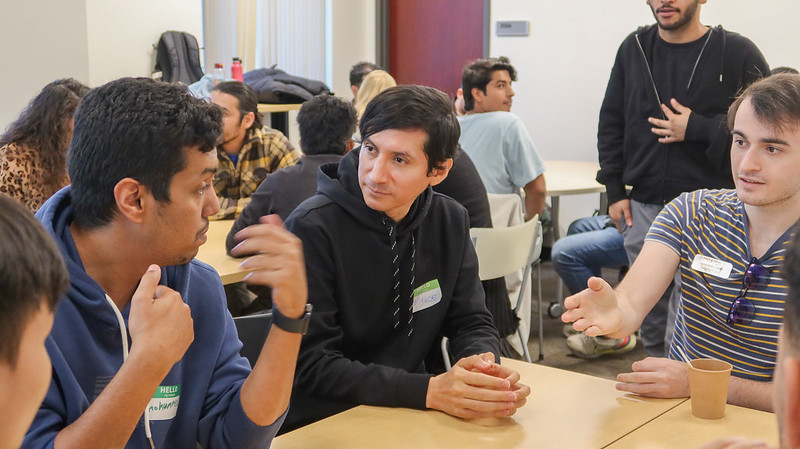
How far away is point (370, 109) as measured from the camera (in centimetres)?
214

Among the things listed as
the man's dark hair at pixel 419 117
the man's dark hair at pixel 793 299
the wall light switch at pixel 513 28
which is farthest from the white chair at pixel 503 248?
the wall light switch at pixel 513 28

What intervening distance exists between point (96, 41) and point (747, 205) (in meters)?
5.36

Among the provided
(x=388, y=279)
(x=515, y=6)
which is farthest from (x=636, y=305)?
(x=515, y=6)

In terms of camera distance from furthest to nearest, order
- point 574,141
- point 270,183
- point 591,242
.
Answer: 1. point 574,141
2. point 591,242
3. point 270,183

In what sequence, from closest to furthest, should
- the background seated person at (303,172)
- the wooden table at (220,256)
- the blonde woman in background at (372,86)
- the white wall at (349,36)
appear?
the wooden table at (220,256)
the background seated person at (303,172)
the blonde woman in background at (372,86)
the white wall at (349,36)

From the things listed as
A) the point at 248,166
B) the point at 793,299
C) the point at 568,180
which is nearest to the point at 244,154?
the point at 248,166

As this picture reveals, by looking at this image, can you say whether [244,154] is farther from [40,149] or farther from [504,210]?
[504,210]

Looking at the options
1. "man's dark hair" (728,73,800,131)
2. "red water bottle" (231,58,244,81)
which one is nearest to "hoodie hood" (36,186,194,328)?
"man's dark hair" (728,73,800,131)

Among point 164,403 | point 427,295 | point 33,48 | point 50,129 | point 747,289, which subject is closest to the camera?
point 164,403

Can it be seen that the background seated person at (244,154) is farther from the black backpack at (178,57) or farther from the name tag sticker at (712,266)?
the black backpack at (178,57)

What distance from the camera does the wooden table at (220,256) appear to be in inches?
116

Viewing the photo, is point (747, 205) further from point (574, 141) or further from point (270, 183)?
point (574, 141)

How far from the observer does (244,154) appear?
414 centimetres

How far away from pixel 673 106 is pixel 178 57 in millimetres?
4700
